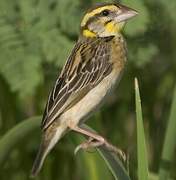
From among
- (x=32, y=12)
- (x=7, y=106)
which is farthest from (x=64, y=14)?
(x=7, y=106)

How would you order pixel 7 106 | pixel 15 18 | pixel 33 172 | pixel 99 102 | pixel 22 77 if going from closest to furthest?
pixel 33 172 → pixel 99 102 → pixel 22 77 → pixel 15 18 → pixel 7 106

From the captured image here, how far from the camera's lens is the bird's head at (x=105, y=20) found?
3.08 metres

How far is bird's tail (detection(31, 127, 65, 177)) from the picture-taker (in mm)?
2633

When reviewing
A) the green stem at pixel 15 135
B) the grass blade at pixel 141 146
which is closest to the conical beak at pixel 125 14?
the green stem at pixel 15 135

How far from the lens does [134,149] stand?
4.35 meters

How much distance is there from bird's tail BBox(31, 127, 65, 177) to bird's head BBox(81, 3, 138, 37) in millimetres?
552

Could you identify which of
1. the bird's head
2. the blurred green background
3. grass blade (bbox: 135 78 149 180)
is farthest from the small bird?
grass blade (bbox: 135 78 149 180)

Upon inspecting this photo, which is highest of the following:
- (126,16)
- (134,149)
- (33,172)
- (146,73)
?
(126,16)

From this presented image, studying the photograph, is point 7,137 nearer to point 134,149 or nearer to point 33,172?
point 33,172

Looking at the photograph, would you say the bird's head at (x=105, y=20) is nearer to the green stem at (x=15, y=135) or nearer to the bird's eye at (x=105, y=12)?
the bird's eye at (x=105, y=12)

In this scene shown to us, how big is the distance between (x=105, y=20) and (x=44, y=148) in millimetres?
763

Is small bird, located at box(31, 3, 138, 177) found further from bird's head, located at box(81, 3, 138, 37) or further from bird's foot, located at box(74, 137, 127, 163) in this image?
bird's foot, located at box(74, 137, 127, 163)

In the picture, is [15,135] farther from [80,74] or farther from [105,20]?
[105,20]

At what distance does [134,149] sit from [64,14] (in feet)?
3.98
